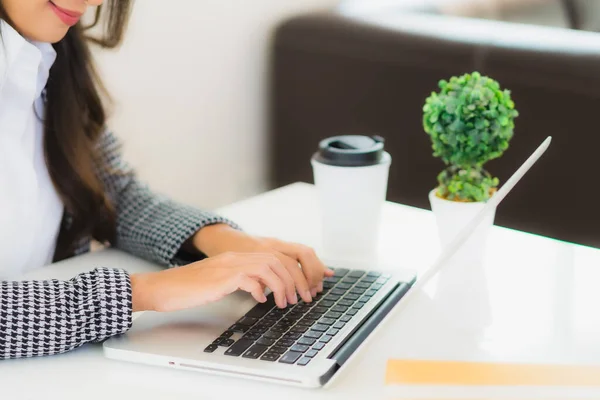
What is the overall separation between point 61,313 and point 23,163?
308 millimetres

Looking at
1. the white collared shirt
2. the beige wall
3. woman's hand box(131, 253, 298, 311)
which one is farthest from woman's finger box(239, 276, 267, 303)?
the beige wall

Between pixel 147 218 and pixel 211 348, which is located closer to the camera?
pixel 211 348

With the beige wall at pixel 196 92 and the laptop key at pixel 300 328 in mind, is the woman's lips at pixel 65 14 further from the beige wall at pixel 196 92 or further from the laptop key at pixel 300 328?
the beige wall at pixel 196 92

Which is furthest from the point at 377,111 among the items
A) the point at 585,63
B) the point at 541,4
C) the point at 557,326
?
the point at 557,326

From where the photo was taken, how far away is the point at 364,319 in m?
0.81

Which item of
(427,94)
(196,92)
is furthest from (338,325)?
(196,92)

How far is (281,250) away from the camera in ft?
3.07

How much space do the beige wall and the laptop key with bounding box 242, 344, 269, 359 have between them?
1.03 m

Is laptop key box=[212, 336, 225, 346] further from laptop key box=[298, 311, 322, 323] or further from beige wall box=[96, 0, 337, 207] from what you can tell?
beige wall box=[96, 0, 337, 207]

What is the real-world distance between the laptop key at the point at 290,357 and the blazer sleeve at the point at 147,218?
0.33 m

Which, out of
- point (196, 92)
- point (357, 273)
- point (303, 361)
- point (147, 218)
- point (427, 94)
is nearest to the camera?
point (303, 361)

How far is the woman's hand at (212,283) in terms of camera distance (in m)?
0.80

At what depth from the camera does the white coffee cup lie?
3.25ft

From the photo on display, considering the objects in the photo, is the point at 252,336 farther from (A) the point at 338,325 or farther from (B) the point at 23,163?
(B) the point at 23,163
